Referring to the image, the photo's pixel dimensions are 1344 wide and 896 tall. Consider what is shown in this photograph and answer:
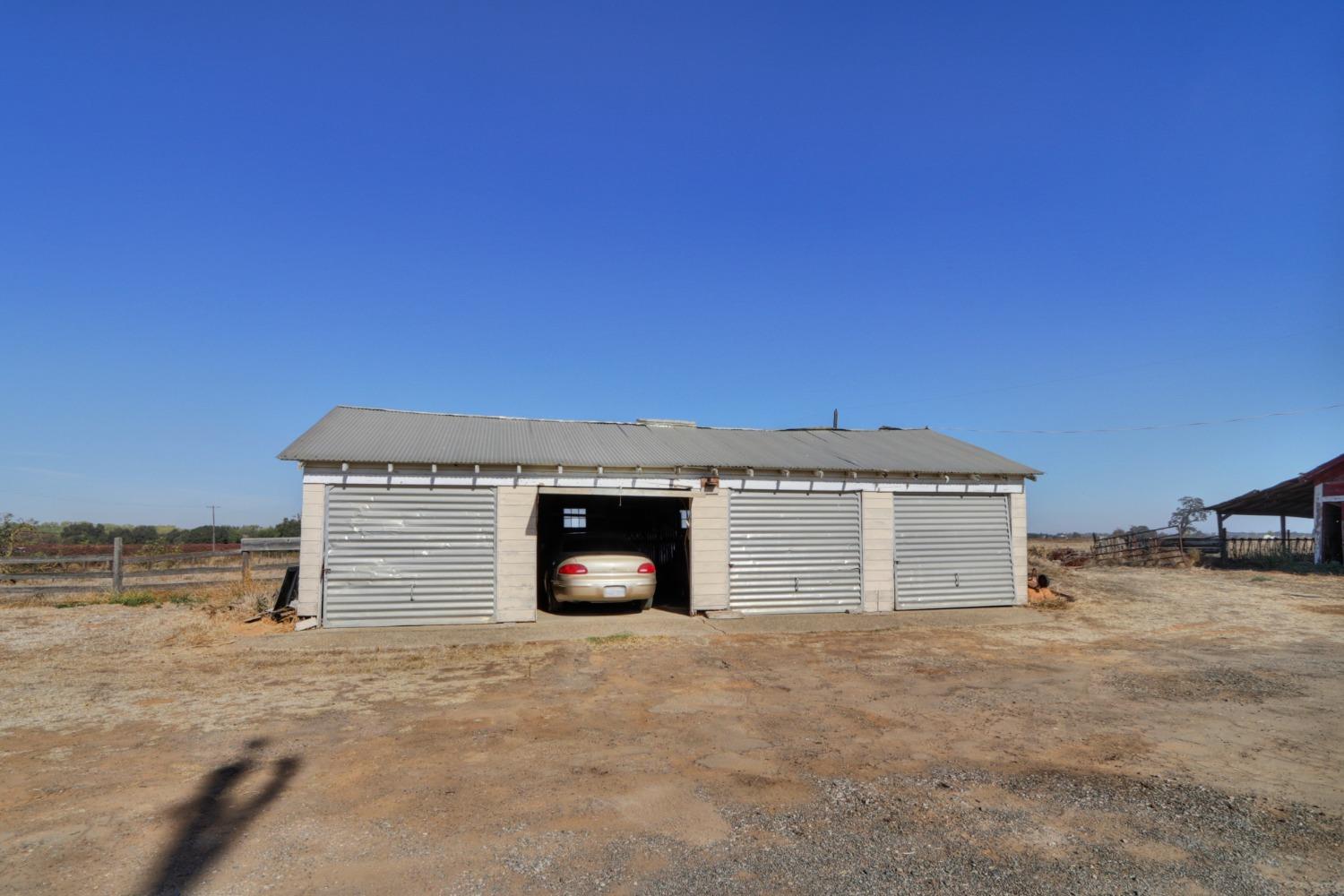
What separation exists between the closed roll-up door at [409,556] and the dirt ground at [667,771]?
1.81 metres

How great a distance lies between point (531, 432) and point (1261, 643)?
476 inches

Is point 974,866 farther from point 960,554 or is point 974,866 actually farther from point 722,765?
point 960,554

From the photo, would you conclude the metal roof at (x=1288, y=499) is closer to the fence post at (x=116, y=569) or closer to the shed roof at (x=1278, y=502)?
the shed roof at (x=1278, y=502)

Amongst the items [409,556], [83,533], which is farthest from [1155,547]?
[83,533]

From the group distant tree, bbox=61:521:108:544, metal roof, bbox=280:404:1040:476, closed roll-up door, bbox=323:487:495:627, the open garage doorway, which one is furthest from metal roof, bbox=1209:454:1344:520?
distant tree, bbox=61:521:108:544

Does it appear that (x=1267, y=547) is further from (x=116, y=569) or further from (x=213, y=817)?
(x=116, y=569)

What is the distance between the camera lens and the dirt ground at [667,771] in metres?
3.48

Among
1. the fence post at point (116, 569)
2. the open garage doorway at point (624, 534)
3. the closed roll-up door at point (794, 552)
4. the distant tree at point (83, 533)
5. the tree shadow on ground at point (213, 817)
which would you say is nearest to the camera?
the tree shadow on ground at point (213, 817)

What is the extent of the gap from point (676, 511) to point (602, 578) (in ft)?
15.1

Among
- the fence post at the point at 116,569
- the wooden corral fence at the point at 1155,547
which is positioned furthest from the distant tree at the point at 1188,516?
the fence post at the point at 116,569

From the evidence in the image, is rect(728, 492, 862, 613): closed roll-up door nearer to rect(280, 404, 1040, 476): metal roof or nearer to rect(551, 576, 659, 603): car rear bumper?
rect(280, 404, 1040, 476): metal roof

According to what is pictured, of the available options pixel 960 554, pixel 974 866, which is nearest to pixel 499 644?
pixel 974 866

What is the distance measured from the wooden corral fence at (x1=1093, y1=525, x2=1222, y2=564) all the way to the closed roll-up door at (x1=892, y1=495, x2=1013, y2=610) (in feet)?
51.3

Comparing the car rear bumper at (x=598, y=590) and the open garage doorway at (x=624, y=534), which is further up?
the open garage doorway at (x=624, y=534)
